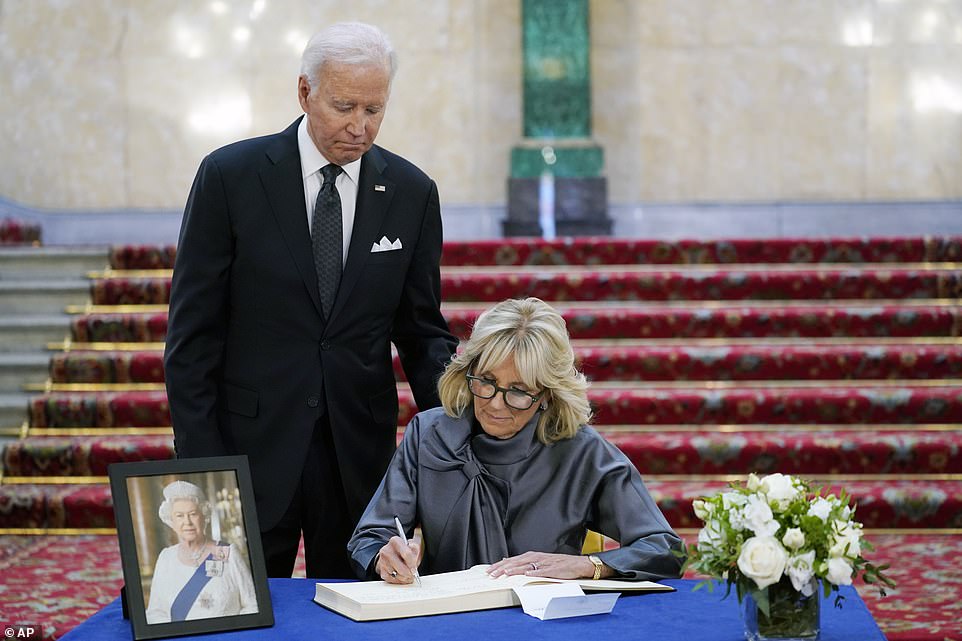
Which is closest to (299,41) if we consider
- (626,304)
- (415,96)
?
(415,96)

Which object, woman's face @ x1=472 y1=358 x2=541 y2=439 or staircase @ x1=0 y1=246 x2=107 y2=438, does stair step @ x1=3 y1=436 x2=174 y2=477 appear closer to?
staircase @ x1=0 y1=246 x2=107 y2=438

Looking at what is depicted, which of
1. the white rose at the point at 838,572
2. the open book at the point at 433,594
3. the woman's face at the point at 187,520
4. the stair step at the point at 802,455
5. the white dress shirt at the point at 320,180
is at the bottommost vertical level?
the stair step at the point at 802,455

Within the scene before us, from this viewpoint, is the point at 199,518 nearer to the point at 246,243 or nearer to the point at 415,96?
the point at 246,243

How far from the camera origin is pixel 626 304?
662 cm

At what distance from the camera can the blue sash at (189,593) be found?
1920 millimetres

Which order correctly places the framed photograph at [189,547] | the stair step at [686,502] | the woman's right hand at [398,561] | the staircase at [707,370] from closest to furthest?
1. the framed photograph at [189,547]
2. the woman's right hand at [398,561]
3. the stair step at [686,502]
4. the staircase at [707,370]

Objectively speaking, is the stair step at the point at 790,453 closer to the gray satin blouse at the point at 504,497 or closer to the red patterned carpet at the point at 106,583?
the red patterned carpet at the point at 106,583

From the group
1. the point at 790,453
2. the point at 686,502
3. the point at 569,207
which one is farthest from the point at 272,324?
the point at 569,207

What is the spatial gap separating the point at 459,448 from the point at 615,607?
0.58 meters

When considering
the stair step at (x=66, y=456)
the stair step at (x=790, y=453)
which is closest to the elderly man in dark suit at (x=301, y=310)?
the stair step at (x=790, y=453)

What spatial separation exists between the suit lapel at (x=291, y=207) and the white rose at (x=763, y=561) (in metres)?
1.13

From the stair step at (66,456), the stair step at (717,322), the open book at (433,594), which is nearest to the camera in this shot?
the open book at (433,594)

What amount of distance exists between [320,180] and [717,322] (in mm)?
Answer: 3968

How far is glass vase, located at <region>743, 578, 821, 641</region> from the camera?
1.84 meters
